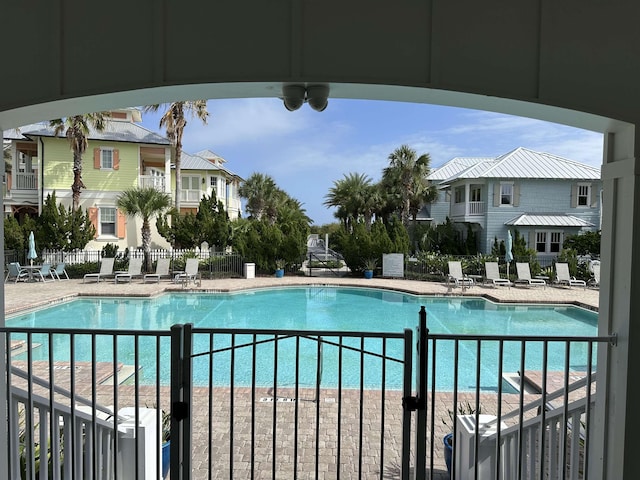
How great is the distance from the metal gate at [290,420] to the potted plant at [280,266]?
12622 mm

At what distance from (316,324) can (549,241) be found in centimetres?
2119

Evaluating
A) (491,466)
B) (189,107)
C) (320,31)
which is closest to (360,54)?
(320,31)

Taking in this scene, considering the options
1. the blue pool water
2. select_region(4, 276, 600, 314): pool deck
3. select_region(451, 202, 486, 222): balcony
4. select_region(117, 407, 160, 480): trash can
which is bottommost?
the blue pool water

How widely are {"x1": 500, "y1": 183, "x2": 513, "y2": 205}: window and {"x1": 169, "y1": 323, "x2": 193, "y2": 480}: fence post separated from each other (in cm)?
2866

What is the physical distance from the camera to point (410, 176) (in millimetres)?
29859

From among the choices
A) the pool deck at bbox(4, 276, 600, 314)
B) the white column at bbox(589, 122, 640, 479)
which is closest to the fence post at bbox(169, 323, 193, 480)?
the white column at bbox(589, 122, 640, 479)

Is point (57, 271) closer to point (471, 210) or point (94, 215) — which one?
point (94, 215)

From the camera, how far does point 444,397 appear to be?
6199 millimetres

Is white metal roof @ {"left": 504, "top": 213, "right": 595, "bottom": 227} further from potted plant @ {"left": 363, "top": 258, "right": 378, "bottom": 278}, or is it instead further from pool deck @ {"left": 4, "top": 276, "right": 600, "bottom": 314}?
potted plant @ {"left": 363, "top": 258, "right": 378, "bottom": 278}

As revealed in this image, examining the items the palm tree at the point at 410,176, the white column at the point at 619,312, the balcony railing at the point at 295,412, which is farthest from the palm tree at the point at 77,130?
the white column at the point at 619,312

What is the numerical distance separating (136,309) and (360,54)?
13.4m

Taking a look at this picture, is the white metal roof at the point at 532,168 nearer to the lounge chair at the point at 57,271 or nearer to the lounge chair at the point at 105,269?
the lounge chair at the point at 105,269

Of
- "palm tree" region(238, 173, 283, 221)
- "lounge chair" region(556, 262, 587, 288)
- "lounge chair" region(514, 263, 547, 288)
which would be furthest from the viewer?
"palm tree" region(238, 173, 283, 221)

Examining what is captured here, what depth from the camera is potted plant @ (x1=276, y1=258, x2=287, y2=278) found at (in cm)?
2075
